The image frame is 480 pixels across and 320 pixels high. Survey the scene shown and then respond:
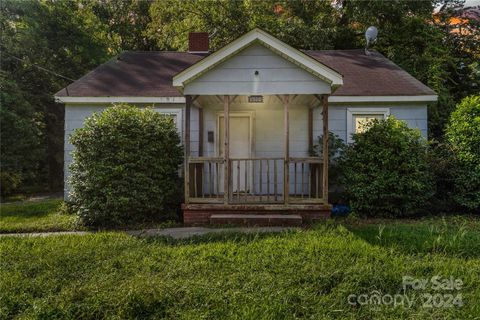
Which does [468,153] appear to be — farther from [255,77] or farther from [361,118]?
[255,77]

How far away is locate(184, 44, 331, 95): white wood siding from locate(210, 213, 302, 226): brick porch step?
248cm

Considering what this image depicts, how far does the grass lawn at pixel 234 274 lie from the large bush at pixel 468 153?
2.23 meters

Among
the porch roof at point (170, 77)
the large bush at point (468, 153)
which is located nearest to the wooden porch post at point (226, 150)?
the porch roof at point (170, 77)

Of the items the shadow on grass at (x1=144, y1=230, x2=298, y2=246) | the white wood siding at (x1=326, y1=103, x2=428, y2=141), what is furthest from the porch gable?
the shadow on grass at (x1=144, y1=230, x2=298, y2=246)

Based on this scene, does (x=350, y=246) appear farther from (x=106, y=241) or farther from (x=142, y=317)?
(x=106, y=241)

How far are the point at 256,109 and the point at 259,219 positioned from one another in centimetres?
345

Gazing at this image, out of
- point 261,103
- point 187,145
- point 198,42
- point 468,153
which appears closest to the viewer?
point 187,145

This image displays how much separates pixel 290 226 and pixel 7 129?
12083 mm

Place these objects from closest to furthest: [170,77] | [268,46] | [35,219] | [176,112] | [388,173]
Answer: [268,46] → [388,173] → [35,219] → [176,112] → [170,77]

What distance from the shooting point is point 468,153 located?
7.31 metres

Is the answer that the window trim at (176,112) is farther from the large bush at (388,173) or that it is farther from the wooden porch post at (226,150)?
the large bush at (388,173)

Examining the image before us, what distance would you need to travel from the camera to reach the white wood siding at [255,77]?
650cm

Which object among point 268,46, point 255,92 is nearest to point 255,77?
point 255,92

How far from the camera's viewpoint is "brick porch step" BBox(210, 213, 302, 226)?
6535 millimetres
